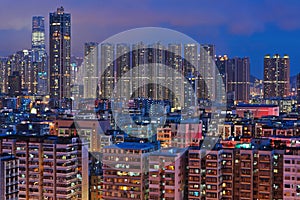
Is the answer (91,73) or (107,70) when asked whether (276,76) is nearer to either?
(107,70)

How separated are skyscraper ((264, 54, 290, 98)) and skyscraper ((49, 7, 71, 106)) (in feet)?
28.1

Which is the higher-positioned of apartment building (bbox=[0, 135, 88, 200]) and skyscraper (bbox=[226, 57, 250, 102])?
skyscraper (bbox=[226, 57, 250, 102])

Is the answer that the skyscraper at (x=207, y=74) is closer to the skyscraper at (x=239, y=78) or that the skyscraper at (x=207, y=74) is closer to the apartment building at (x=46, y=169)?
the skyscraper at (x=239, y=78)

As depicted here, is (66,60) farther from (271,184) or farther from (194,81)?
(271,184)

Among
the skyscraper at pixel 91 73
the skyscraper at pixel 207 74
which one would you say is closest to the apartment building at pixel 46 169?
the skyscraper at pixel 207 74

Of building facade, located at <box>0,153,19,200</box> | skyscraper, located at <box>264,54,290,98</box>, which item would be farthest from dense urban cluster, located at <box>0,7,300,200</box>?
skyscraper, located at <box>264,54,290,98</box>

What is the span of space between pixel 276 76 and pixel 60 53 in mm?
9370

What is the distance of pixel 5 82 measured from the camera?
2402cm

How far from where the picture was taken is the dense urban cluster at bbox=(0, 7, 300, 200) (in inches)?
251

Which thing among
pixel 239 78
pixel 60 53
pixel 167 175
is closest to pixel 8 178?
pixel 167 175

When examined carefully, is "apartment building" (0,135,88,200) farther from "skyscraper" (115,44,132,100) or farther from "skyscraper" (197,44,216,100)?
"skyscraper" (197,44,216,100)

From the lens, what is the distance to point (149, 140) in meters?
9.03

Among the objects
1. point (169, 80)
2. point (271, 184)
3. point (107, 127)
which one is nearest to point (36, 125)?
point (107, 127)

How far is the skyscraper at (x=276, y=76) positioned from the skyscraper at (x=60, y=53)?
8558mm
